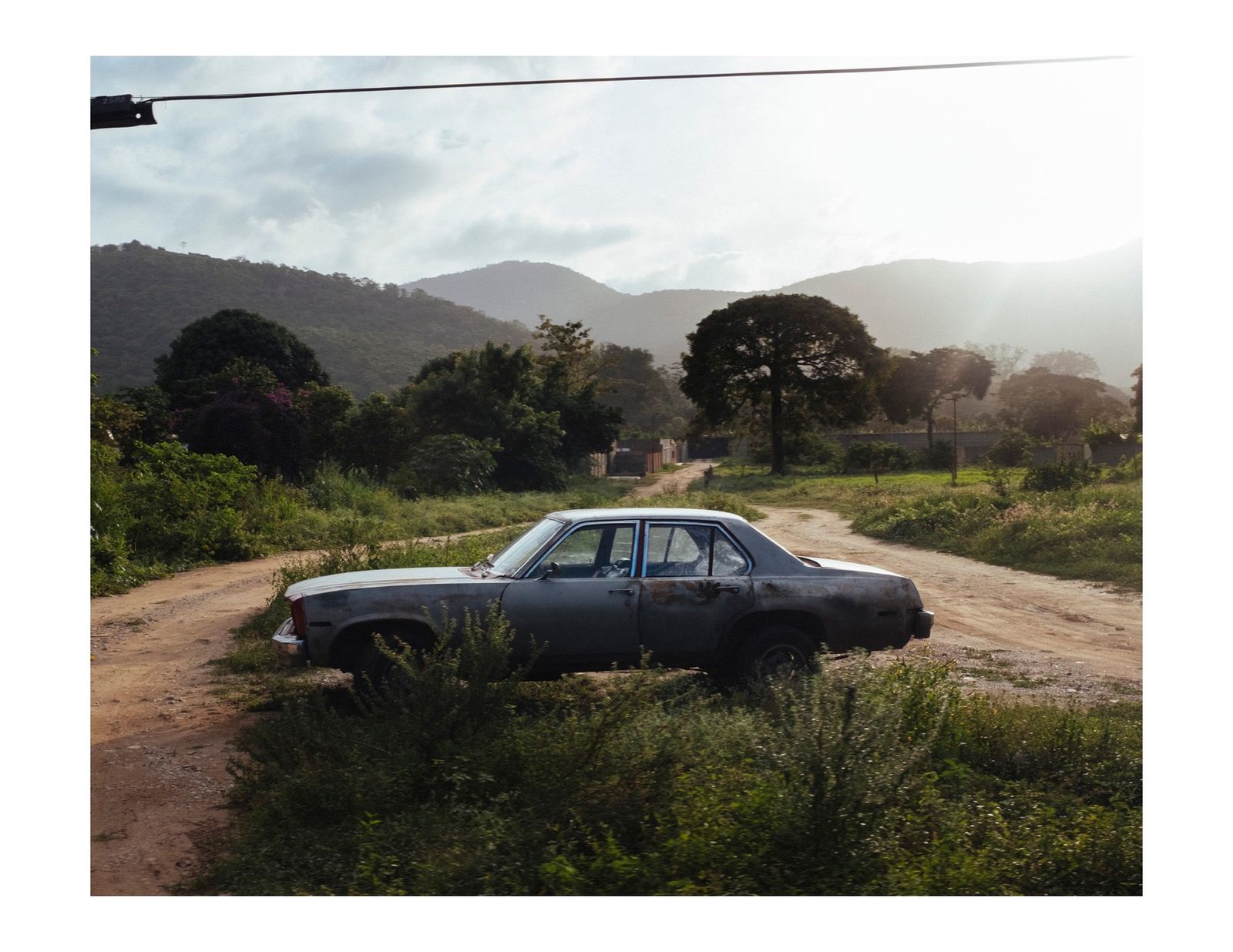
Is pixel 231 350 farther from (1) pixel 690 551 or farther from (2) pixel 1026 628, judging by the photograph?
(1) pixel 690 551

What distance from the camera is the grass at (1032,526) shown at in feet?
49.0

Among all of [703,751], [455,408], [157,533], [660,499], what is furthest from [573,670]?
[455,408]

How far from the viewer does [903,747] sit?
438 centimetres

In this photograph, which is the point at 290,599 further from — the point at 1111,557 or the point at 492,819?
the point at 1111,557

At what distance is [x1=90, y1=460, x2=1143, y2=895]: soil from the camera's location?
4.79 m

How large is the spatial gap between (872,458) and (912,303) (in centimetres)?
858

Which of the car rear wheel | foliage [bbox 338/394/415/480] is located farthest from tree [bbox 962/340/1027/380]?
the car rear wheel

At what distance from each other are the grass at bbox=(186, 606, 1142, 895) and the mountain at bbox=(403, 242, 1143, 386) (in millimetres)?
15612

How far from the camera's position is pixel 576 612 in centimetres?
622

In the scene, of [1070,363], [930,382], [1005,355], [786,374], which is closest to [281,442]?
[786,374]

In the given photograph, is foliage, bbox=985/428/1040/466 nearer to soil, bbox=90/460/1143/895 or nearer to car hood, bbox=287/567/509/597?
soil, bbox=90/460/1143/895

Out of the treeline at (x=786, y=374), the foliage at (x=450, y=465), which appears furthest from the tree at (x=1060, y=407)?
the foliage at (x=450, y=465)

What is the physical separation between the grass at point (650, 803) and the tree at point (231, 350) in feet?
116
